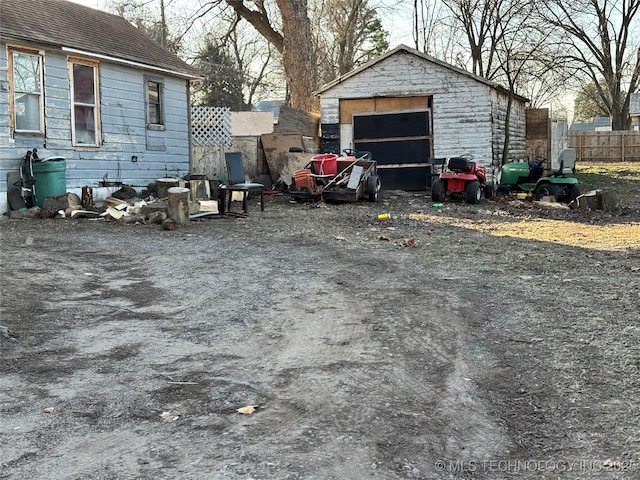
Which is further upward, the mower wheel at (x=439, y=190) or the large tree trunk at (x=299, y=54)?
the large tree trunk at (x=299, y=54)

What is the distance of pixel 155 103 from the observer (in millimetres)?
15570

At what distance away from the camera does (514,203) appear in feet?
47.6

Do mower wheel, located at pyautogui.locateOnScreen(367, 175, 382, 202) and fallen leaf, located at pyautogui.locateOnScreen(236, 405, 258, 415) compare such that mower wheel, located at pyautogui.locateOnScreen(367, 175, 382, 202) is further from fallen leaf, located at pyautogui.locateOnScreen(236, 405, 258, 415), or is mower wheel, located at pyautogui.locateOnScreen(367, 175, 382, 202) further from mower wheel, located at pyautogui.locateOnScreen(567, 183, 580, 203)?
fallen leaf, located at pyautogui.locateOnScreen(236, 405, 258, 415)

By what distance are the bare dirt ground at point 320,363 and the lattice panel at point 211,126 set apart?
1041cm

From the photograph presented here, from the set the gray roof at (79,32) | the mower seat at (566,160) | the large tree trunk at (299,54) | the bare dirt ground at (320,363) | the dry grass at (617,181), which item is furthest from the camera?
the large tree trunk at (299,54)

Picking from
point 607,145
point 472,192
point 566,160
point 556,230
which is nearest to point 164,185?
point 472,192

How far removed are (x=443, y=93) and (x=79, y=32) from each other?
29.7ft

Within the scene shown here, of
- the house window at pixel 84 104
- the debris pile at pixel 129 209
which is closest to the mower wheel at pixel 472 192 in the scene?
the debris pile at pixel 129 209

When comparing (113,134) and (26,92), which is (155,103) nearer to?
(113,134)

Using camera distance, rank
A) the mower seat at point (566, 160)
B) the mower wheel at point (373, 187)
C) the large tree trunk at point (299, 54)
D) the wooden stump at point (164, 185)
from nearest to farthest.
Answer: the wooden stump at point (164, 185) < the mower seat at point (566, 160) < the mower wheel at point (373, 187) < the large tree trunk at point (299, 54)

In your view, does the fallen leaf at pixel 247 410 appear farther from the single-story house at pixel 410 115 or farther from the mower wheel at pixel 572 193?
the single-story house at pixel 410 115

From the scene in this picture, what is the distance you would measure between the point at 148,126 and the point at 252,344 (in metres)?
11.5

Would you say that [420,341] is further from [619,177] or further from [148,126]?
[619,177]

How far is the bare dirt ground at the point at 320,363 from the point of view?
2857 mm
